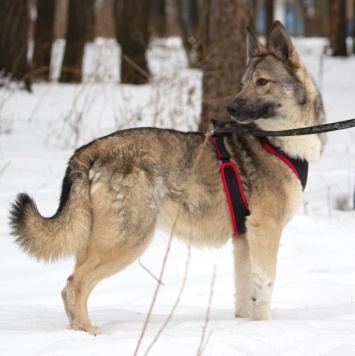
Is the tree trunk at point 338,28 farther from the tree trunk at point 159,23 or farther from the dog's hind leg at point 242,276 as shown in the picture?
the dog's hind leg at point 242,276

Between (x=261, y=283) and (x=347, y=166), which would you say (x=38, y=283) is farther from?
(x=347, y=166)

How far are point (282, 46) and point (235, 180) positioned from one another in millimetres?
964

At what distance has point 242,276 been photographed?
4.54 meters

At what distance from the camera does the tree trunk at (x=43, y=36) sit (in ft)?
46.7

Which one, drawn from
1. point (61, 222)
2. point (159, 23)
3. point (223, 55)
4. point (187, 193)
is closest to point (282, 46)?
point (187, 193)

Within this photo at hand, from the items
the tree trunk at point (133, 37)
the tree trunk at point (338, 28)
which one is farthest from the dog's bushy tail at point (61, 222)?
the tree trunk at point (338, 28)

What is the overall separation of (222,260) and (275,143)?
1.73 metres

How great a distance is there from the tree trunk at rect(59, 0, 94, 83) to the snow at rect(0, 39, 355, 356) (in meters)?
4.48

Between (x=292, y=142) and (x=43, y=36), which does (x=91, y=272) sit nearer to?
(x=292, y=142)

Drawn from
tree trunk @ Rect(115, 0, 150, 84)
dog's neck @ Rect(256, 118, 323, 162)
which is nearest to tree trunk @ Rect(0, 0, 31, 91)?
tree trunk @ Rect(115, 0, 150, 84)

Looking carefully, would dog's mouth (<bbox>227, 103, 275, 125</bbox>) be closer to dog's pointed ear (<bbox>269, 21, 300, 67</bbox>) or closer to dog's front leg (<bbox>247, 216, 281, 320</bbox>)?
dog's pointed ear (<bbox>269, 21, 300, 67</bbox>)

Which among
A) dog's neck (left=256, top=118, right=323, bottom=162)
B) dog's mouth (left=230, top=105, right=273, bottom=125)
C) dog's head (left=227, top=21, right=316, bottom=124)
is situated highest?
dog's head (left=227, top=21, right=316, bottom=124)

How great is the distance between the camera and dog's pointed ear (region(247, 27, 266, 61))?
457 cm

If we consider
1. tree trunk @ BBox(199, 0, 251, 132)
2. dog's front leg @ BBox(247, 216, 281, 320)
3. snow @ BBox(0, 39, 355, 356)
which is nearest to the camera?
snow @ BBox(0, 39, 355, 356)
